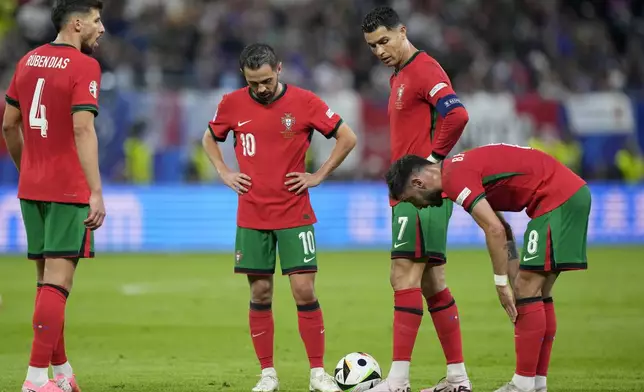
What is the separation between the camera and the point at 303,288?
26.0 ft

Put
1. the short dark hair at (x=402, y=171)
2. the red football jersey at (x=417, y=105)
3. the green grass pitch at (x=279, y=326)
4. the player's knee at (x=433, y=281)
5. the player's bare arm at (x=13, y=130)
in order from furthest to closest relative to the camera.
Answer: the green grass pitch at (x=279, y=326)
the player's knee at (x=433, y=281)
the red football jersey at (x=417, y=105)
the player's bare arm at (x=13, y=130)
the short dark hair at (x=402, y=171)

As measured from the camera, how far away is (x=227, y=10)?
27.6 metres

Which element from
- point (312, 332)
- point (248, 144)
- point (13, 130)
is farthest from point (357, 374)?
point (13, 130)

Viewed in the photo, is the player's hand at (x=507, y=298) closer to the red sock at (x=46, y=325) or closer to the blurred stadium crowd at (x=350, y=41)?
the red sock at (x=46, y=325)

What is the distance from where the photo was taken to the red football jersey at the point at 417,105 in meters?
7.58

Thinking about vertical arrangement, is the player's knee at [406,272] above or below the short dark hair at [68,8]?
below

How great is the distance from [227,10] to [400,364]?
21.2 meters

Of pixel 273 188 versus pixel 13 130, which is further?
pixel 273 188

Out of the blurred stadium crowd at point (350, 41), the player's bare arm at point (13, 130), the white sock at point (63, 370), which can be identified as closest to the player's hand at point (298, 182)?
the player's bare arm at point (13, 130)

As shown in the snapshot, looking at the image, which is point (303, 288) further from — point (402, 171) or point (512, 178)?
point (512, 178)

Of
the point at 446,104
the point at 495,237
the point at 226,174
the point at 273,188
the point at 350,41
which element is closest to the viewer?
the point at 495,237

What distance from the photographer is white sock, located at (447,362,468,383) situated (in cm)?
764

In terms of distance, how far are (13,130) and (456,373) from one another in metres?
3.49

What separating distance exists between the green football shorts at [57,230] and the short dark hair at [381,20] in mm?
2374
